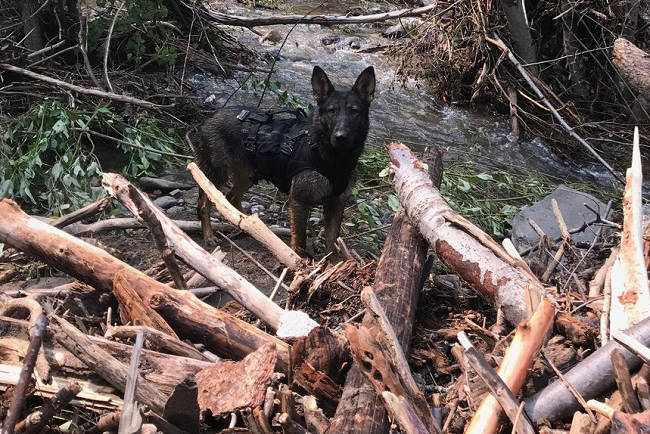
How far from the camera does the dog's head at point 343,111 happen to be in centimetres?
571

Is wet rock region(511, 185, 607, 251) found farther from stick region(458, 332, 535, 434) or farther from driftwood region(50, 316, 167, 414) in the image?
driftwood region(50, 316, 167, 414)

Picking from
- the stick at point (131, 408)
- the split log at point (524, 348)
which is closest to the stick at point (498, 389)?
the split log at point (524, 348)

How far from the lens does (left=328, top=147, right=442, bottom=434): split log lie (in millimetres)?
2656

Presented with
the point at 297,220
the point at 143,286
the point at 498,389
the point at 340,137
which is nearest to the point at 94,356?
the point at 143,286

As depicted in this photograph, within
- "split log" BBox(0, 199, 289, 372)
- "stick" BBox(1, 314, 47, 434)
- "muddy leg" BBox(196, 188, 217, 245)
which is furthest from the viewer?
"muddy leg" BBox(196, 188, 217, 245)

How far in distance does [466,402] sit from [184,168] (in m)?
5.51

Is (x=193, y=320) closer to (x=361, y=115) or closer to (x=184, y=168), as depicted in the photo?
(x=361, y=115)

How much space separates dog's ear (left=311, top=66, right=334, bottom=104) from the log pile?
78.7 inches

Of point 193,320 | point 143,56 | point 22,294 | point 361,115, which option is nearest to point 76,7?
point 143,56

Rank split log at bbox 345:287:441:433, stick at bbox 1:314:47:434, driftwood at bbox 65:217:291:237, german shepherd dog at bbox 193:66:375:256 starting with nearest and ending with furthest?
stick at bbox 1:314:47:434
split log at bbox 345:287:441:433
driftwood at bbox 65:217:291:237
german shepherd dog at bbox 193:66:375:256

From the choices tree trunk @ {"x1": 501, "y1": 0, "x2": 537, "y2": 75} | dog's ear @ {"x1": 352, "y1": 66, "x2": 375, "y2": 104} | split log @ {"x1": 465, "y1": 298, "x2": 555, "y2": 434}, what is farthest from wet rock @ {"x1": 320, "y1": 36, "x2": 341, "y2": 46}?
split log @ {"x1": 465, "y1": 298, "x2": 555, "y2": 434}

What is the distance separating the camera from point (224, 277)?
12.5 ft

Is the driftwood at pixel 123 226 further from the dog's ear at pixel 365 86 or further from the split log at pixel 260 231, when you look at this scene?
the dog's ear at pixel 365 86

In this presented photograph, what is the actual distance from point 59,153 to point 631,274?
226 inches
